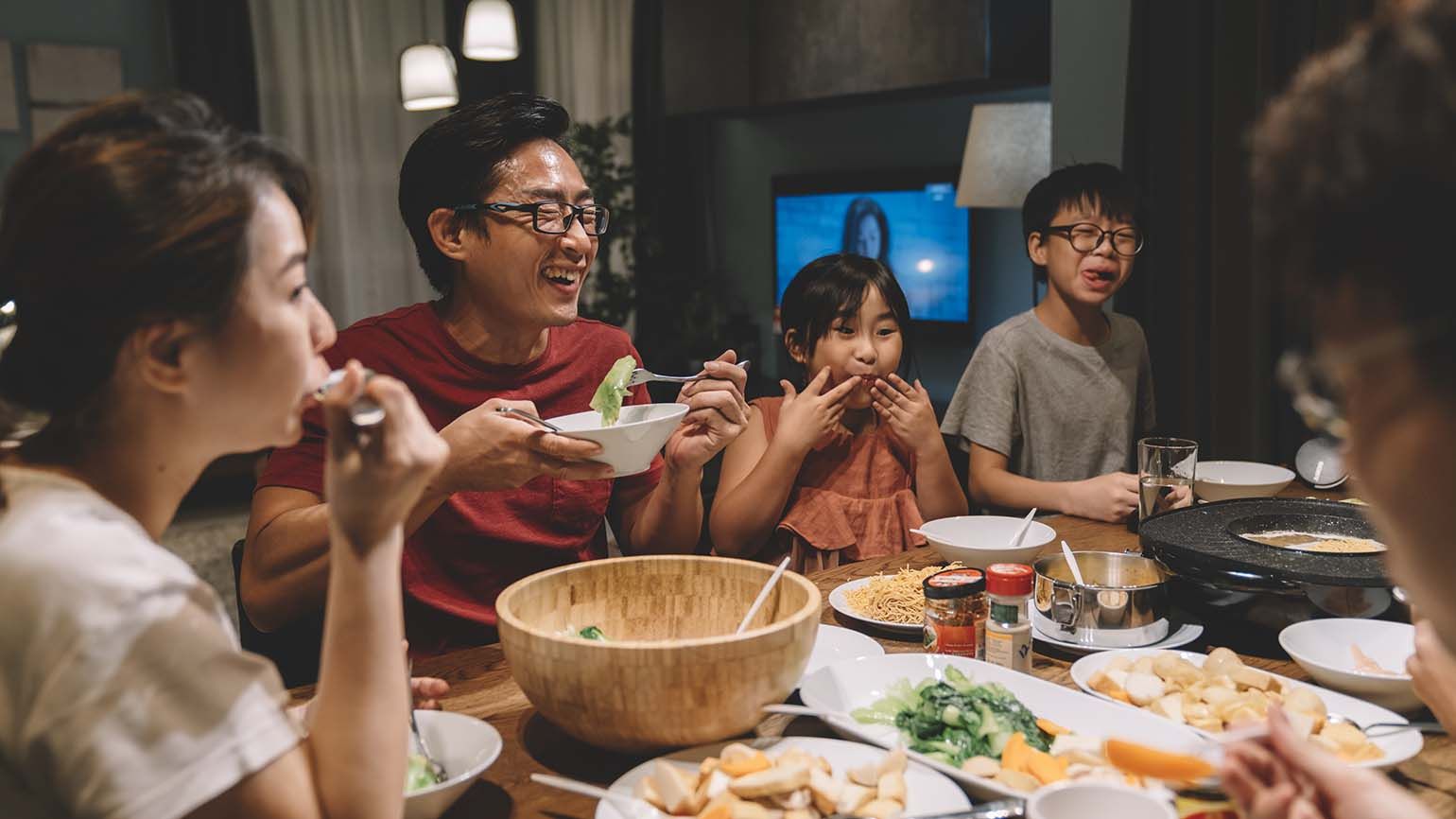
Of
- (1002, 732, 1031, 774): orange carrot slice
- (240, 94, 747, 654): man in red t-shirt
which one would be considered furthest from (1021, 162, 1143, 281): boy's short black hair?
(1002, 732, 1031, 774): orange carrot slice

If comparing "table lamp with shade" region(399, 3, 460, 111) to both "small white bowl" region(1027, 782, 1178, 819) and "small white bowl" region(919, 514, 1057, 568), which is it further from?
"small white bowl" region(1027, 782, 1178, 819)

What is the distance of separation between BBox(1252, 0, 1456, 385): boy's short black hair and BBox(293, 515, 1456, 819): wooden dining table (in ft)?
2.35

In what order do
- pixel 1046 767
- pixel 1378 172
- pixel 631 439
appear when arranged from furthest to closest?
pixel 631 439 < pixel 1046 767 < pixel 1378 172

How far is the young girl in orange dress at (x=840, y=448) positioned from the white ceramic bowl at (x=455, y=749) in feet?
4.10

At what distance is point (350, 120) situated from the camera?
18.7ft

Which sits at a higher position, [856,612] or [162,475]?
[162,475]

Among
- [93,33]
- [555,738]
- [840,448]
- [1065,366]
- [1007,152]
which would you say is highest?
[93,33]

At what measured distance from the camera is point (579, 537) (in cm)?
201

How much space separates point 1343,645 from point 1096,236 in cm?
152

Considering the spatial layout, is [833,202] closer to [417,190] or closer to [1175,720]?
[417,190]

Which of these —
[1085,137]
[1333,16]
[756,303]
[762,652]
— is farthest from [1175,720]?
[756,303]

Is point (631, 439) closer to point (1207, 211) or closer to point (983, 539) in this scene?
point (983, 539)

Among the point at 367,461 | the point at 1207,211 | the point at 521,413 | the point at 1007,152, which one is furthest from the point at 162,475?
the point at 1007,152

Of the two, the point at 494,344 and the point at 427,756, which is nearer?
the point at 427,756
